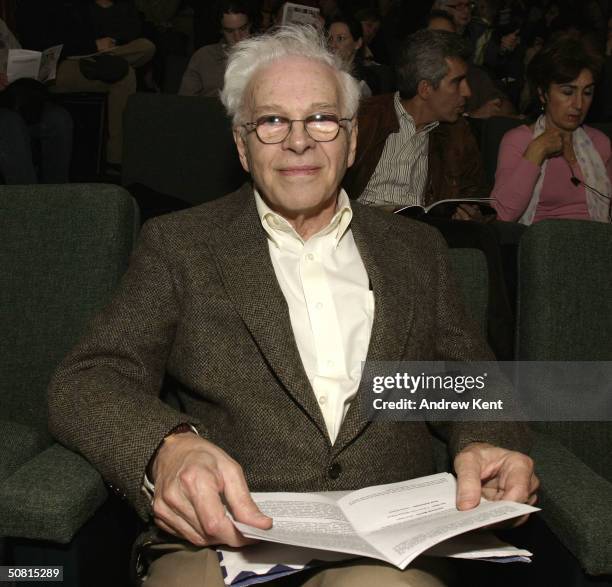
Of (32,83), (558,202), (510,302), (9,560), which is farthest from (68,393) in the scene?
(32,83)

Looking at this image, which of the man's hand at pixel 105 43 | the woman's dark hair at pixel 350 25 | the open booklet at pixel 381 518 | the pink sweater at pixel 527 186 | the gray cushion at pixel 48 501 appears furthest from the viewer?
the man's hand at pixel 105 43

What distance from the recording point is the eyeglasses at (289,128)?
1452 mm

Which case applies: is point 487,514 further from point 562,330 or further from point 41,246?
point 41,246

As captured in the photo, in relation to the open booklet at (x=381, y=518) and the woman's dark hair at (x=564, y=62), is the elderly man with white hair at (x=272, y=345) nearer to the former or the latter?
the open booklet at (x=381, y=518)

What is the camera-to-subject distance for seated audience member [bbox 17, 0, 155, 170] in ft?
14.1

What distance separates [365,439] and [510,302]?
0.86 m

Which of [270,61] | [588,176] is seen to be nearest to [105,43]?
[588,176]

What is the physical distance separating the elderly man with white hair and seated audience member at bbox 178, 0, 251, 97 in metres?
2.59

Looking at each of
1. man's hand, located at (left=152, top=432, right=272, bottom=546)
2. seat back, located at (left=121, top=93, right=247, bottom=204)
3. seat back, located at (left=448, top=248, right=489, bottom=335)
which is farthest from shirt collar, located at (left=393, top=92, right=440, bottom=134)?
man's hand, located at (left=152, top=432, right=272, bottom=546)

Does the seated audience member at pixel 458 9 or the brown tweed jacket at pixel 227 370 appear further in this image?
the seated audience member at pixel 458 9

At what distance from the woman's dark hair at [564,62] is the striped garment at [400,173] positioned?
494 mm

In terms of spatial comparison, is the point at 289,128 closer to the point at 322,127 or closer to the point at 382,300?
the point at 322,127

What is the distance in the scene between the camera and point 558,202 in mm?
2760

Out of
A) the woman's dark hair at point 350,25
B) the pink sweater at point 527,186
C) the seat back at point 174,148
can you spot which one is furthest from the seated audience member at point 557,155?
the woman's dark hair at point 350,25
